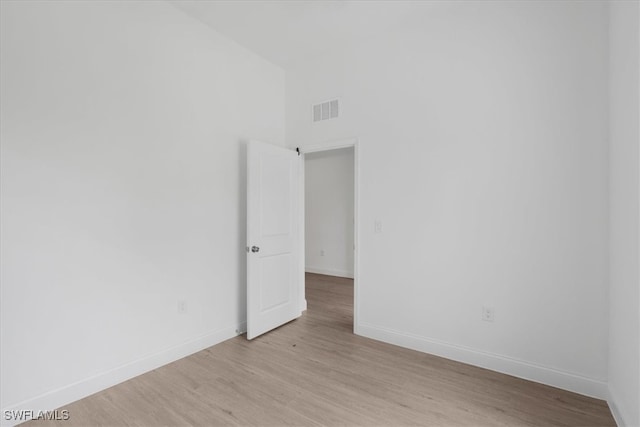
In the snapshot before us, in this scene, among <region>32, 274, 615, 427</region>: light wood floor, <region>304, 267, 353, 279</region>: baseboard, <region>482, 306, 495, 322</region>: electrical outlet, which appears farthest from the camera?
<region>304, 267, 353, 279</region>: baseboard

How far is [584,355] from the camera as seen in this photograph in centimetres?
214

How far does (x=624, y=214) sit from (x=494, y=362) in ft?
4.86

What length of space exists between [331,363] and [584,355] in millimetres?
1908

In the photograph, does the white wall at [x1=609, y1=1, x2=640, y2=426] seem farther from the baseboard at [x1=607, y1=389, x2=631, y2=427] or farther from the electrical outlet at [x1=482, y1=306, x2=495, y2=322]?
the electrical outlet at [x1=482, y1=306, x2=495, y2=322]

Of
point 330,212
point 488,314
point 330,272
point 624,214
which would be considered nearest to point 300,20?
point 624,214

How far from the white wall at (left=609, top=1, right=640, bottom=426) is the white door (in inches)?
112

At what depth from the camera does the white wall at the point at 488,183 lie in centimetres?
213

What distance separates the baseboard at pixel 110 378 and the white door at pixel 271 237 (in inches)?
17.7

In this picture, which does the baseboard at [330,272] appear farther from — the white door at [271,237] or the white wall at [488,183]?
the white wall at [488,183]

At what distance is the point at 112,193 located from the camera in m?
2.29

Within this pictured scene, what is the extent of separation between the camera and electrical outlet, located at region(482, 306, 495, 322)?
2.48m

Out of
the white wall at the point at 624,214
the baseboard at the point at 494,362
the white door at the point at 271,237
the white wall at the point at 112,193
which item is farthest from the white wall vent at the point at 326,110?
the baseboard at the point at 494,362

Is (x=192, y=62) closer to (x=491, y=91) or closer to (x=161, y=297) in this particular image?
(x=161, y=297)

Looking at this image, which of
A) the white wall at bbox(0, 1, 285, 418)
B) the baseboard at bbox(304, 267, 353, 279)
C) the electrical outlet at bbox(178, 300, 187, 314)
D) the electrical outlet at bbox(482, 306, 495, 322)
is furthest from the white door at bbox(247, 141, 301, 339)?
the baseboard at bbox(304, 267, 353, 279)
